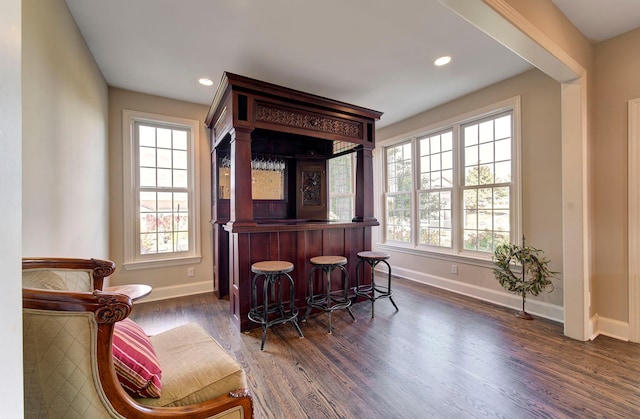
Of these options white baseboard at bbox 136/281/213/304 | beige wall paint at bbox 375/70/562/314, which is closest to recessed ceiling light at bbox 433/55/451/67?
beige wall paint at bbox 375/70/562/314

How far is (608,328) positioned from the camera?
8.31 ft

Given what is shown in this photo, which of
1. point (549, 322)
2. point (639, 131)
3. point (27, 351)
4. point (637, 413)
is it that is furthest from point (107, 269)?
point (639, 131)

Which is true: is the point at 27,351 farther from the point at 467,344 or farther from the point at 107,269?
the point at 467,344

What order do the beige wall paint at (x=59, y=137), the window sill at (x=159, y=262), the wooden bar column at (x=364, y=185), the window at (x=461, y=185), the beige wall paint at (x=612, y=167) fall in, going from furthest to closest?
the wooden bar column at (x=364, y=185)
the window sill at (x=159, y=262)
the window at (x=461, y=185)
the beige wall paint at (x=612, y=167)
the beige wall paint at (x=59, y=137)

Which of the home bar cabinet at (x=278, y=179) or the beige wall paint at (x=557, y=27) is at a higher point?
the beige wall paint at (x=557, y=27)

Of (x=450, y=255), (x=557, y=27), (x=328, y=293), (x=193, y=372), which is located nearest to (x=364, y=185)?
(x=328, y=293)

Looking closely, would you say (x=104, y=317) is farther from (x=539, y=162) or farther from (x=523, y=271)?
(x=539, y=162)

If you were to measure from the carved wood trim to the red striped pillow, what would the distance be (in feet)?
7.32

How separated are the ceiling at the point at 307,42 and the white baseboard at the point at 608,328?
263 cm

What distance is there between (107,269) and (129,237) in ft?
7.28

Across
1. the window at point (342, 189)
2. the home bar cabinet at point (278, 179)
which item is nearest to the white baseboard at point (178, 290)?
the home bar cabinet at point (278, 179)

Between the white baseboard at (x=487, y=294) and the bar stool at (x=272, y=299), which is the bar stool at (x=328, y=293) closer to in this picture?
the bar stool at (x=272, y=299)

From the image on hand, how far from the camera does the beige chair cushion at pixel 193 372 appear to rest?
1074 mm

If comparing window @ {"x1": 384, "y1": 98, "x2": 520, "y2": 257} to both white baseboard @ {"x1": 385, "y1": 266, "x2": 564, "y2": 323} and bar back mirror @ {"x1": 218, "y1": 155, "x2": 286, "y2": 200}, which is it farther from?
bar back mirror @ {"x1": 218, "y1": 155, "x2": 286, "y2": 200}
